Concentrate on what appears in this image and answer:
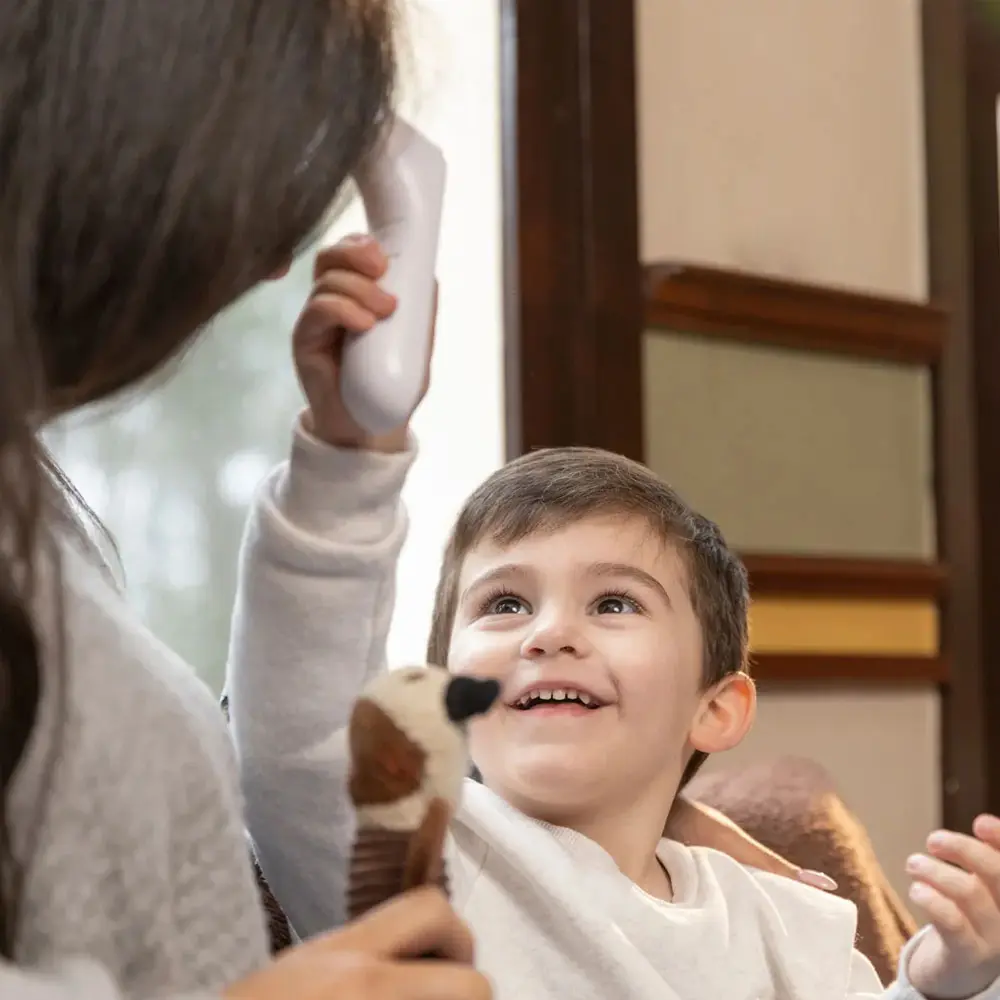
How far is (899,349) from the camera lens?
2531mm

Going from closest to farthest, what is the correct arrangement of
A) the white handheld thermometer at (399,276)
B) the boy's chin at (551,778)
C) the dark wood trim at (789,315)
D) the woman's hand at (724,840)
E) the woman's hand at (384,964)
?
the woman's hand at (384,964)
the white handheld thermometer at (399,276)
the boy's chin at (551,778)
the woman's hand at (724,840)
the dark wood trim at (789,315)

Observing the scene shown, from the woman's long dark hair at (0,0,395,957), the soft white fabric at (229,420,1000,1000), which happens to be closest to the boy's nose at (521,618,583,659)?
the soft white fabric at (229,420,1000,1000)

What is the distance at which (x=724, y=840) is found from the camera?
1277 millimetres

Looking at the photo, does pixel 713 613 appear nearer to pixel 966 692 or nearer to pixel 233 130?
pixel 233 130

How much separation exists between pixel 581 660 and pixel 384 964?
0.48 meters

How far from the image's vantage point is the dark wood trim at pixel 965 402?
256 cm

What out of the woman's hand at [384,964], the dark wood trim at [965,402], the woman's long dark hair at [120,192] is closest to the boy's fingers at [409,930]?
the woman's hand at [384,964]

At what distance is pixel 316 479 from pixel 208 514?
1.07 m

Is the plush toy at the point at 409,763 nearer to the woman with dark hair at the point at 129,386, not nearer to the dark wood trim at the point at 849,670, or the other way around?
the woman with dark hair at the point at 129,386

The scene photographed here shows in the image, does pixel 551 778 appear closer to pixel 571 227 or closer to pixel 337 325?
pixel 337 325

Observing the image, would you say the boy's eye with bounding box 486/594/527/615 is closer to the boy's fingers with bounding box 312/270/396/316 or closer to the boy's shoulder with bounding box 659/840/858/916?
the boy's shoulder with bounding box 659/840/858/916

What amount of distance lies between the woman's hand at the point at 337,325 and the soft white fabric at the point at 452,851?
0.01 m

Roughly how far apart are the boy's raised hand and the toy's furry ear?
658 mm

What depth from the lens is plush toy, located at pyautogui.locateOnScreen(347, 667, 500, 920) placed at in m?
0.60
